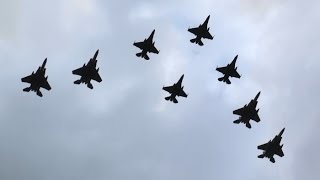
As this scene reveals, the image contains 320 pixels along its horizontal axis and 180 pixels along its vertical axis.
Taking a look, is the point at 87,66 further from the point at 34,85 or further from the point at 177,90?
the point at 177,90

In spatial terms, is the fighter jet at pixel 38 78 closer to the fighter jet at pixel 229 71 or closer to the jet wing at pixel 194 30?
the jet wing at pixel 194 30

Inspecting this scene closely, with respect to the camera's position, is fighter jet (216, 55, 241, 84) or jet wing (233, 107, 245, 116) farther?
fighter jet (216, 55, 241, 84)

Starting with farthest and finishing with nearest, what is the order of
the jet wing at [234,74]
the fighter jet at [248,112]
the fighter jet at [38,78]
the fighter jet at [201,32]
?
the fighter jet at [201,32] < the jet wing at [234,74] < the fighter jet at [248,112] < the fighter jet at [38,78]

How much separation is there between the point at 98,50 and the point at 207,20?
1212 inches

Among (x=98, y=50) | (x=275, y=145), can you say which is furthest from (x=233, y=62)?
(x=98, y=50)

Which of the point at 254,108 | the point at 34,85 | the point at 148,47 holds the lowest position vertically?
the point at 254,108

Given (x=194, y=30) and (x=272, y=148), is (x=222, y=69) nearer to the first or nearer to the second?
(x=194, y=30)

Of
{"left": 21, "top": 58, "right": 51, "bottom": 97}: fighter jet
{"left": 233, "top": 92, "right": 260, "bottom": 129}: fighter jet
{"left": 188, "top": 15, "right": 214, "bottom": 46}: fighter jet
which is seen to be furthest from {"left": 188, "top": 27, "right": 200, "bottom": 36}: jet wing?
{"left": 21, "top": 58, "right": 51, "bottom": 97}: fighter jet

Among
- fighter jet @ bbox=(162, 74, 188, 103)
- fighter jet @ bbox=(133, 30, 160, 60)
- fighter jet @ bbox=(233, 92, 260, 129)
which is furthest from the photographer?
fighter jet @ bbox=(133, 30, 160, 60)

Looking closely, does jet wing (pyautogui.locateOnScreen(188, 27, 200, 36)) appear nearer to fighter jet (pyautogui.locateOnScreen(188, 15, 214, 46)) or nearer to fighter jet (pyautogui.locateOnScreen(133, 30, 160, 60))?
fighter jet (pyautogui.locateOnScreen(188, 15, 214, 46))

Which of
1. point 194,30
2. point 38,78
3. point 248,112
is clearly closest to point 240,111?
point 248,112

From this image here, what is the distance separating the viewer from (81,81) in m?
140

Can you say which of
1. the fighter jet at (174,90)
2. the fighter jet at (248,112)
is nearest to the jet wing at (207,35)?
the fighter jet at (174,90)

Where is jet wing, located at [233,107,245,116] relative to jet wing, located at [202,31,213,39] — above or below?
below
